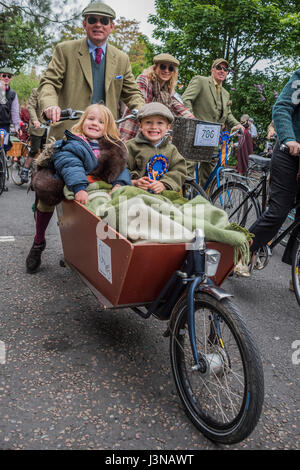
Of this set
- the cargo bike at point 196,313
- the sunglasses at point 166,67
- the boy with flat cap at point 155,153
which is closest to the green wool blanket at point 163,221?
the cargo bike at point 196,313

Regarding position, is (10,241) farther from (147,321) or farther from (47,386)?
(47,386)

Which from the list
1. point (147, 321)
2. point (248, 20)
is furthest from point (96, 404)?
point (248, 20)

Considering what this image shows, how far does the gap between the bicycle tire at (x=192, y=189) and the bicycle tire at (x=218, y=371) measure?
223cm

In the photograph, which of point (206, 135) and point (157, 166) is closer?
point (157, 166)

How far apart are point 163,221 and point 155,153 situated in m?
1.25

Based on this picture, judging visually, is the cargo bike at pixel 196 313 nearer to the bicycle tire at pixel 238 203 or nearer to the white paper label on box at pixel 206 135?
the bicycle tire at pixel 238 203

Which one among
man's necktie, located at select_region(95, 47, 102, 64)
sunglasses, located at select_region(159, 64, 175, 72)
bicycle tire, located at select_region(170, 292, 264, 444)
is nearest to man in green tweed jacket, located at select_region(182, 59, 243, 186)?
sunglasses, located at select_region(159, 64, 175, 72)

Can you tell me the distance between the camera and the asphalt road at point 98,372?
2.12 m

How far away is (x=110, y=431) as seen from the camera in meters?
2.13

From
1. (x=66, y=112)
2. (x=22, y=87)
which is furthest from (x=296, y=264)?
(x=22, y=87)

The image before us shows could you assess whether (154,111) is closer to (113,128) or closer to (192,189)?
(113,128)

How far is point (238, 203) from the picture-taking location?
15.8 ft

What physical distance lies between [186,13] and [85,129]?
11949 millimetres

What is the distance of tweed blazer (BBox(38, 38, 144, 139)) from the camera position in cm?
384
